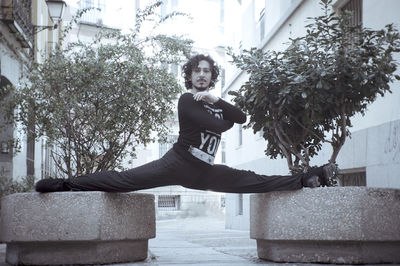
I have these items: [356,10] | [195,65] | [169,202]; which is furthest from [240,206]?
[195,65]

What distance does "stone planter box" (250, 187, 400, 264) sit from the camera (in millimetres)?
4273

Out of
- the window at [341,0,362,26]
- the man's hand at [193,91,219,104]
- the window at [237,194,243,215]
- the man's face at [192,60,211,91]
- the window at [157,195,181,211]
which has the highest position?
the window at [341,0,362,26]

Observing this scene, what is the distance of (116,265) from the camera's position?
4.51 meters

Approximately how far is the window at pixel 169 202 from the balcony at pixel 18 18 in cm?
1853

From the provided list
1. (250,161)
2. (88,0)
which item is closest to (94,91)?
(250,161)

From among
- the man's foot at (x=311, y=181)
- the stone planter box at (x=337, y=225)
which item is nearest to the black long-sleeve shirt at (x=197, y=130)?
the stone planter box at (x=337, y=225)

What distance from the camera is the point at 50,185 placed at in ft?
14.7

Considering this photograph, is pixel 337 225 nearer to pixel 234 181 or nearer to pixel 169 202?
pixel 234 181

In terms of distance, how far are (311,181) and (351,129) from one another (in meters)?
4.10

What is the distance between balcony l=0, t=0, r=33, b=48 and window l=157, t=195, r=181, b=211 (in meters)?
18.5

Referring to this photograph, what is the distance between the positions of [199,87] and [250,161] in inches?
438

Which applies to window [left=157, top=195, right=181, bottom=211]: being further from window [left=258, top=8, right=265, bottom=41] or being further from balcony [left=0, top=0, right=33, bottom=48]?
balcony [left=0, top=0, right=33, bottom=48]

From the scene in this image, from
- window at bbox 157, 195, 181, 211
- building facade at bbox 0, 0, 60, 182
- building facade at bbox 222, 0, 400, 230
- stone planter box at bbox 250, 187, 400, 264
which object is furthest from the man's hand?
window at bbox 157, 195, 181, 211

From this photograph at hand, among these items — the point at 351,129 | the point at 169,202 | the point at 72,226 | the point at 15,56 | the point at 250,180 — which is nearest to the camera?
the point at 72,226
